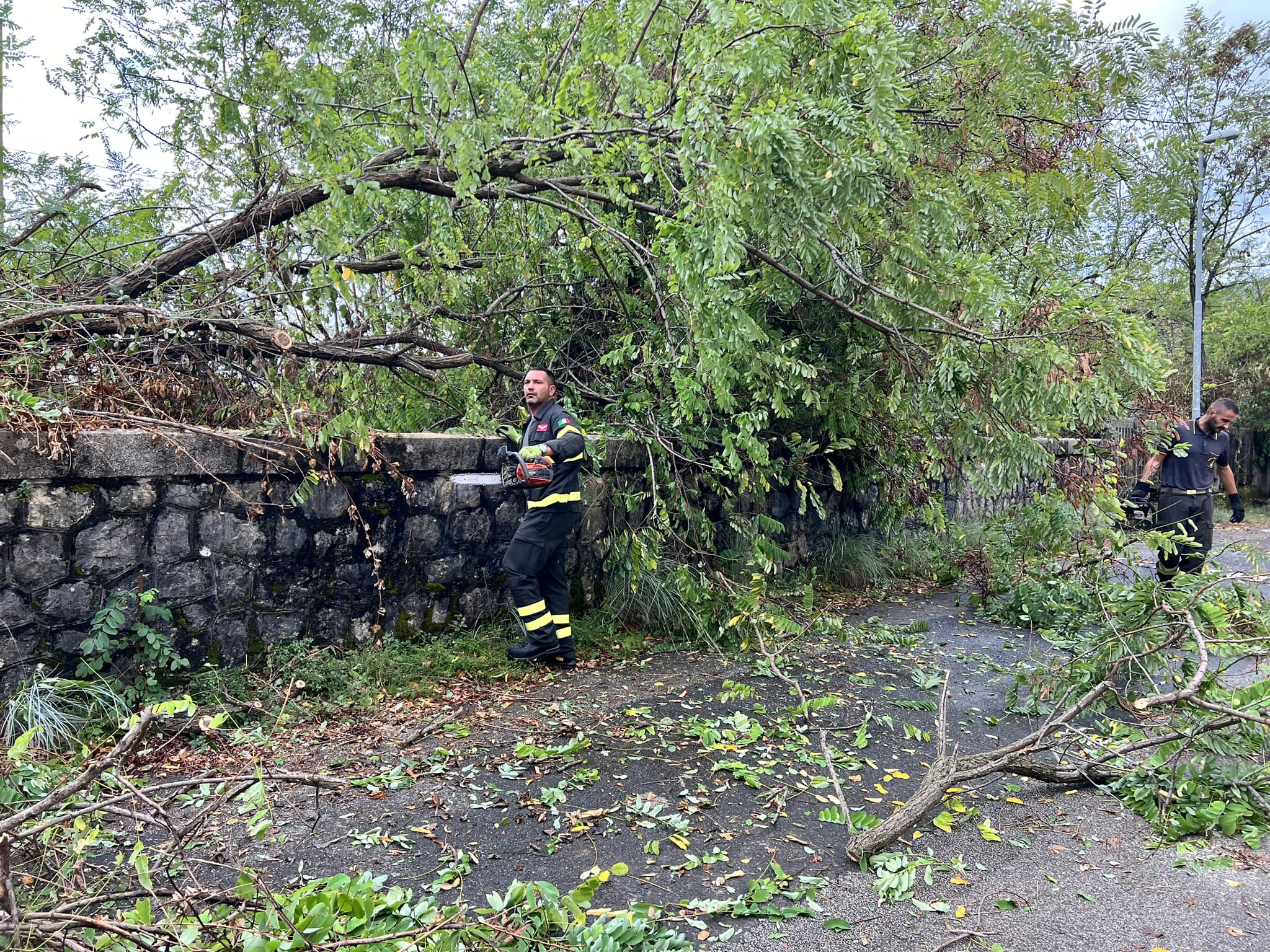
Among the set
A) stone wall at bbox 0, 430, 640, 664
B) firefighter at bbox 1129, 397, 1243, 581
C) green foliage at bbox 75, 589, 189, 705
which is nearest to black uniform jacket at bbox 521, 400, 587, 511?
stone wall at bbox 0, 430, 640, 664

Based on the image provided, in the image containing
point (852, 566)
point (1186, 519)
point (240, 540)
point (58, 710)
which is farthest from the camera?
point (852, 566)

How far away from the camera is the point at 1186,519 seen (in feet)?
23.9

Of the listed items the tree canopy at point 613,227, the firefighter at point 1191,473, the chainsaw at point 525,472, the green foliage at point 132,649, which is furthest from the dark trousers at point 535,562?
the firefighter at point 1191,473

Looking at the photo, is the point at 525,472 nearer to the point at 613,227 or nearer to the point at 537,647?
the point at 537,647

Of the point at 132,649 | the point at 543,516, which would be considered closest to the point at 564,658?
the point at 543,516

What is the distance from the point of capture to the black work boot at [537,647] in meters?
5.74

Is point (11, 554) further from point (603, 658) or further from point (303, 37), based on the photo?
point (303, 37)

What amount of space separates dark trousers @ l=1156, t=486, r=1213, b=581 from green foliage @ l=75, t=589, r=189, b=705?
742cm

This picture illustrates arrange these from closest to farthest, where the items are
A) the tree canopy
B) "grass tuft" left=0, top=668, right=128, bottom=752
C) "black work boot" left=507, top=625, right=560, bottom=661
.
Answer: "grass tuft" left=0, top=668, right=128, bottom=752, the tree canopy, "black work boot" left=507, top=625, right=560, bottom=661

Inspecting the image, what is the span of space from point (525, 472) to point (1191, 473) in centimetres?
588

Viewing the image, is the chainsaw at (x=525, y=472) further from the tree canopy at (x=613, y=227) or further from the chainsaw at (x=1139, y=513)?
the chainsaw at (x=1139, y=513)

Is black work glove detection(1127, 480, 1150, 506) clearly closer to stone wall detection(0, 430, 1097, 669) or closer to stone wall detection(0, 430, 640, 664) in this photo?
stone wall detection(0, 430, 1097, 669)

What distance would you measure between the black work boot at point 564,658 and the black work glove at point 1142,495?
208 inches

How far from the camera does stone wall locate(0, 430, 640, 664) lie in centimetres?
414
